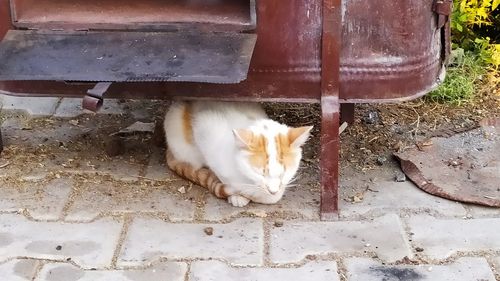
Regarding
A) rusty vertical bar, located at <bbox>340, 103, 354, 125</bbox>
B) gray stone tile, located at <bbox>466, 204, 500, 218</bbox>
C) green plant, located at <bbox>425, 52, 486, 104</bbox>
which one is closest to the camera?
gray stone tile, located at <bbox>466, 204, 500, 218</bbox>

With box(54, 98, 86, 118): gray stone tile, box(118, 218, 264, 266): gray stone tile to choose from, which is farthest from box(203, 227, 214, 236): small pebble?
box(54, 98, 86, 118): gray stone tile

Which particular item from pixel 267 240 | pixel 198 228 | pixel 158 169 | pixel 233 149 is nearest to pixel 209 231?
pixel 198 228

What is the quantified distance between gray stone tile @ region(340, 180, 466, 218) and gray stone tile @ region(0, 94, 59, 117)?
5.11 feet

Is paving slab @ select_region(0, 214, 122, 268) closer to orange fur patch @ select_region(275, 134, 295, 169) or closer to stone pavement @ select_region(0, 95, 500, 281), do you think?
stone pavement @ select_region(0, 95, 500, 281)

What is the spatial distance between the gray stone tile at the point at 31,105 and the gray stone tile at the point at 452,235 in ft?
6.01

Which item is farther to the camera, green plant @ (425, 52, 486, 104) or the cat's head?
A: green plant @ (425, 52, 486, 104)

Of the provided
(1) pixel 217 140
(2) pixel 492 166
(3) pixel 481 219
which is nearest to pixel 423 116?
(2) pixel 492 166

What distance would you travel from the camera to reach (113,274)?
2.69m

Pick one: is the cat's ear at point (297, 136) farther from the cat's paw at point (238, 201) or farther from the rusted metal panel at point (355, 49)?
the cat's paw at point (238, 201)

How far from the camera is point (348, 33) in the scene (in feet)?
9.52

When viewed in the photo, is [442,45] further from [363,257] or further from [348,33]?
[363,257]

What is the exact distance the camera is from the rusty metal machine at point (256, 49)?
110 inches

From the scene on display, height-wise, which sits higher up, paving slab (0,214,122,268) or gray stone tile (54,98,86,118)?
paving slab (0,214,122,268)

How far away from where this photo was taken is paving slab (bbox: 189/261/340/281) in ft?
8.77
